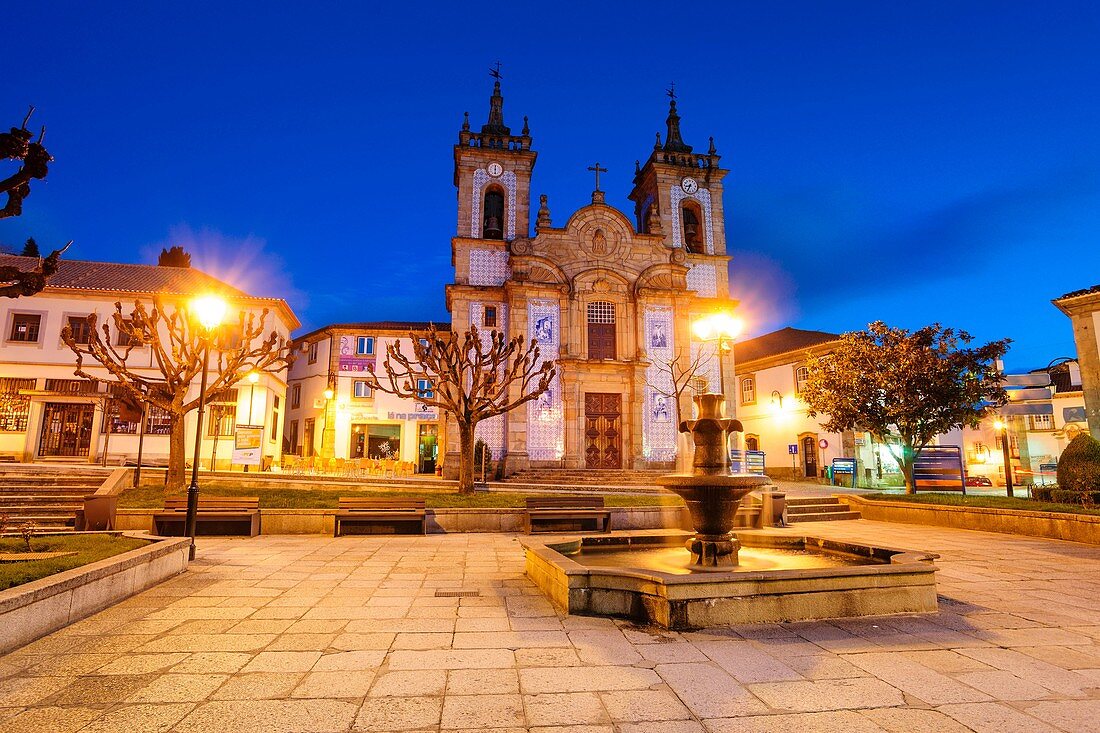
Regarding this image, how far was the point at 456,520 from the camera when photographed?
13.7m

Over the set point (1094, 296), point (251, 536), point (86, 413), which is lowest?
point (251, 536)

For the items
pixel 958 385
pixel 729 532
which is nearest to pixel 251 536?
pixel 729 532

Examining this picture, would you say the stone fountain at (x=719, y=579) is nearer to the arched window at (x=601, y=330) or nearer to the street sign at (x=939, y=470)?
the street sign at (x=939, y=470)

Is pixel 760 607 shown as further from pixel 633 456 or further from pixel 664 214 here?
pixel 664 214

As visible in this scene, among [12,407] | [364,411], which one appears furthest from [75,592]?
[364,411]

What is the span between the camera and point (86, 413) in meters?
25.9

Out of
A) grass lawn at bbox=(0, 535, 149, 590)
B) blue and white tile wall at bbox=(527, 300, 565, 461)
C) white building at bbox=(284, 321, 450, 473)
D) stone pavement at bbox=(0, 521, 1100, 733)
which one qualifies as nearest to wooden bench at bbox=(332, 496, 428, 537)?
grass lawn at bbox=(0, 535, 149, 590)

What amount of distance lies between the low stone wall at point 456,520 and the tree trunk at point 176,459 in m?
3.77

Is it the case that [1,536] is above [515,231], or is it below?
below

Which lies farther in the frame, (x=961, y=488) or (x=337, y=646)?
(x=961, y=488)

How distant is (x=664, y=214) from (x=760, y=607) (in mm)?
27451

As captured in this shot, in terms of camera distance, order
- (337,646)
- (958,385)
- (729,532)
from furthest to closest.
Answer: (958,385), (729,532), (337,646)

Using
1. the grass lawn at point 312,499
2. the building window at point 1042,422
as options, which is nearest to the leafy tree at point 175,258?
the grass lawn at point 312,499

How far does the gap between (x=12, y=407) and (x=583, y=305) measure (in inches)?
999
